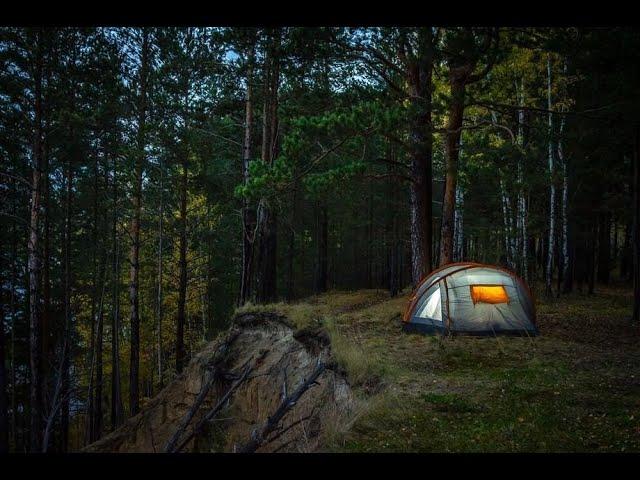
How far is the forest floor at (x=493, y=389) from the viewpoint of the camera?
5.04 metres

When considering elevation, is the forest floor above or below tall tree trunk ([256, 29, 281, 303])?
below

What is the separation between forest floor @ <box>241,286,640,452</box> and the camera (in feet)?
16.5

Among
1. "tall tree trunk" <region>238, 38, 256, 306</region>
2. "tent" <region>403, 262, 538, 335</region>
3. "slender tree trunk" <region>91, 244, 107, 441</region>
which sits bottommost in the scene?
"slender tree trunk" <region>91, 244, 107, 441</region>

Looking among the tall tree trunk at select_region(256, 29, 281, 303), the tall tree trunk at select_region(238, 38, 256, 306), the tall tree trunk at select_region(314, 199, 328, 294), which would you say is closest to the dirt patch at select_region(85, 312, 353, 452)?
the tall tree trunk at select_region(238, 38, 256, 306)

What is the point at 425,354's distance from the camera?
9.01 m

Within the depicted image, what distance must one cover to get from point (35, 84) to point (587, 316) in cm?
1795

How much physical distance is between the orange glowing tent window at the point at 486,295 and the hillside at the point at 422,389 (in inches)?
39.6

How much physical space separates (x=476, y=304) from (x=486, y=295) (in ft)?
1.14

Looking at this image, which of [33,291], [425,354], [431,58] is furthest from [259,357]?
[431,58]

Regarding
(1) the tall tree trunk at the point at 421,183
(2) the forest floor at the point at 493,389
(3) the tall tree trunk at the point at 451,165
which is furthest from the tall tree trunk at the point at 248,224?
(3) the tall tree trunk at the point at 451,165

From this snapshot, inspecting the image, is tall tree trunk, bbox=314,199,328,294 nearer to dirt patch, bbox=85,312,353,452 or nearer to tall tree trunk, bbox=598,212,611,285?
dirt patch, bbox=85,312,353,452

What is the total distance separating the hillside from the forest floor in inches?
0.8

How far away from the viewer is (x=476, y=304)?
10656mm
